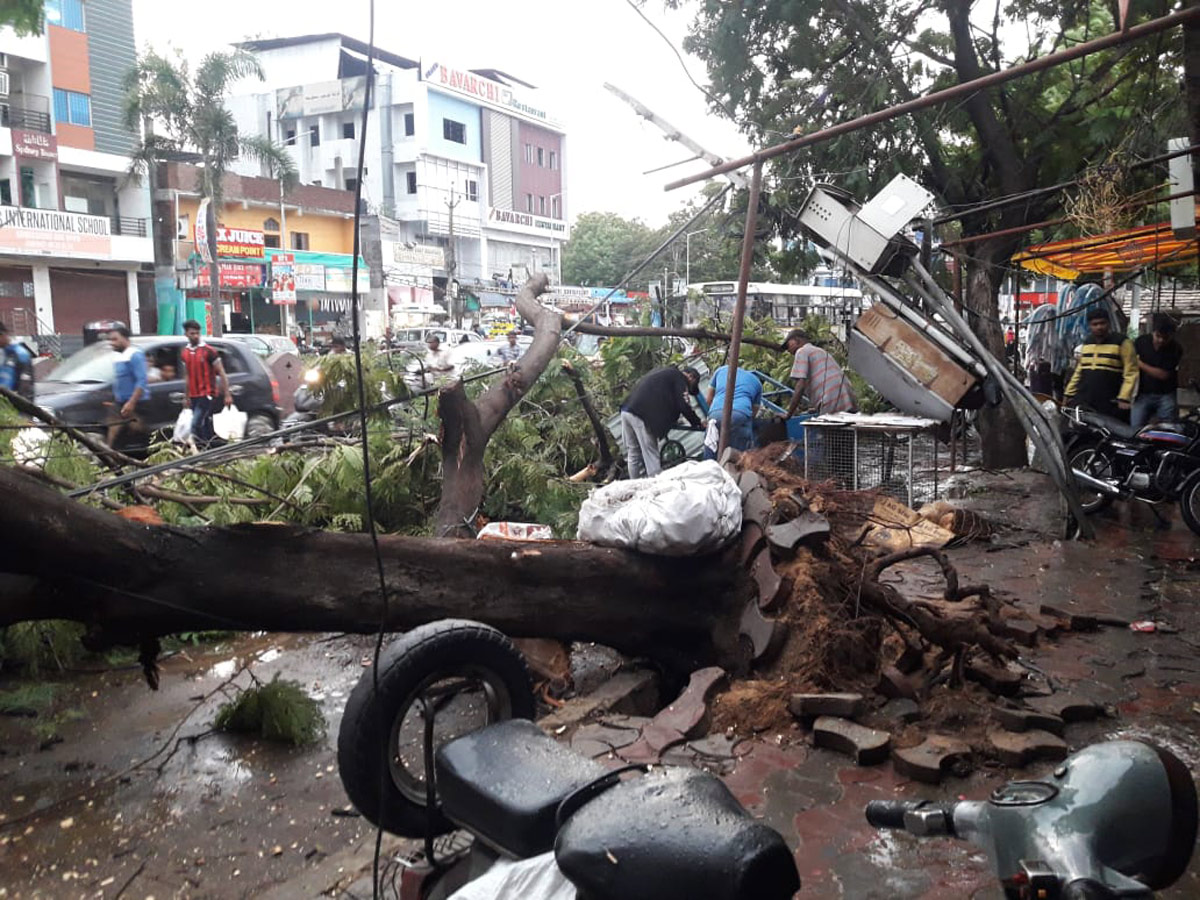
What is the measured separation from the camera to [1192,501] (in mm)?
7680

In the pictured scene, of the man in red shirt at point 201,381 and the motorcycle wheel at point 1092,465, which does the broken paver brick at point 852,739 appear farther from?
the man in red shirt at point 201,381

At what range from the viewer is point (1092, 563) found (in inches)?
288

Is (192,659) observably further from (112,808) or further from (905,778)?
(905,778)

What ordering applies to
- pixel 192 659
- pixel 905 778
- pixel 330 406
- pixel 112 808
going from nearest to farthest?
1. pixel 905 778
2. pixel 112 808
3. pixel 192 659
4. pixel 330 406

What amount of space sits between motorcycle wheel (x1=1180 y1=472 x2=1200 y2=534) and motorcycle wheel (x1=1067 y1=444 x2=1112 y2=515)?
0.91 meters

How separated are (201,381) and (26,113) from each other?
952 inches

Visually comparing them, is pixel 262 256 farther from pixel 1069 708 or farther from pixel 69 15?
pixel 1069 708

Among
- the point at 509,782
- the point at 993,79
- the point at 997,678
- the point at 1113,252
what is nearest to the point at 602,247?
the point at 1113,252

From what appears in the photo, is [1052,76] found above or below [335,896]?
above

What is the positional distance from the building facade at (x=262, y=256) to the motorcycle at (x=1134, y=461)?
90.2ft

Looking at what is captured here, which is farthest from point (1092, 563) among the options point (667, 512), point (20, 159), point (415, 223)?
point (415, 223)

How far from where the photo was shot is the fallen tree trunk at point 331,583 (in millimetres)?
3758

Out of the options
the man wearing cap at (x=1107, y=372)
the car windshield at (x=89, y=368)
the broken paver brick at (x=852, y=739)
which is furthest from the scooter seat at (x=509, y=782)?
the car windshield at (x=89, y=368)

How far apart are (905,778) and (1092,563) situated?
14.3ft
